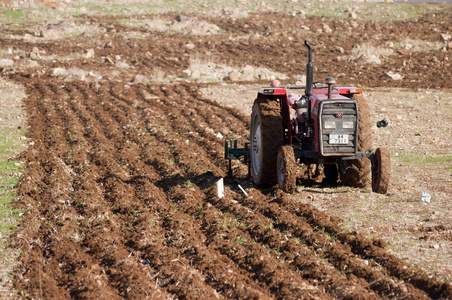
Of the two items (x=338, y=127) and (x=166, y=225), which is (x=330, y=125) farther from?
(x=166, y=225)

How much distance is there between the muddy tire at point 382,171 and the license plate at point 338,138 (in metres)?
0.48

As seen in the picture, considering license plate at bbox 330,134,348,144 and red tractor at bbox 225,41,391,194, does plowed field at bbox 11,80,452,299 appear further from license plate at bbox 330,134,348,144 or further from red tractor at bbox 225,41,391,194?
license plate at bbox 330,134,348,144

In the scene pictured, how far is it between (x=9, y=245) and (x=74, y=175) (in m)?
3.05

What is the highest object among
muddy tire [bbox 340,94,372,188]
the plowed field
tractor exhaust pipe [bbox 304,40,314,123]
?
tractor exhaust pipe [bbox 304,40,314,123]

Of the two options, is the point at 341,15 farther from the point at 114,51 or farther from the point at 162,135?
the point at 162,135

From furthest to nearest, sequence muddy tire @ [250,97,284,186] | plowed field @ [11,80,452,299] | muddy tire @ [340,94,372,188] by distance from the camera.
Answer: muddy tire @ [250,97,284,186], muddy tire @ [340,94,372,188], plowed field @ [11,80,452,299]

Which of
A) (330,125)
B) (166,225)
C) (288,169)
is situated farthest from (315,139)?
(166,225)

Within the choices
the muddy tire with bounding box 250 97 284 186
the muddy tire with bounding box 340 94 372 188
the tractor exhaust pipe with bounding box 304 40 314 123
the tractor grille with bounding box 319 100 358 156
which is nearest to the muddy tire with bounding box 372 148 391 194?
the tractor grille with bounding box 319 100 358 156

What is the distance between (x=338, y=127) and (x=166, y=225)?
8.73 ft

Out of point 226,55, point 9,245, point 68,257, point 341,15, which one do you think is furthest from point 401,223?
point 341,15

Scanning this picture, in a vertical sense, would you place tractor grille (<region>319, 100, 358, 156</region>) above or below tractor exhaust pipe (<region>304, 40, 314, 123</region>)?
below

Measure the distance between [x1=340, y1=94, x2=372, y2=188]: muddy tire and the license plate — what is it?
19.6 inches

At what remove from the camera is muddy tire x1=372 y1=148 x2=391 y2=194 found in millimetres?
7133

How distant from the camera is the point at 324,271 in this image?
545 centimetres
